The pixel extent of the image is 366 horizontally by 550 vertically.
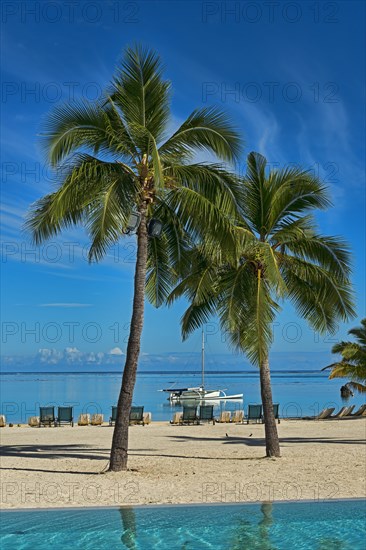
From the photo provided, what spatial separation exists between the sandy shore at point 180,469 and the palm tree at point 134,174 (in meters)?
1.51

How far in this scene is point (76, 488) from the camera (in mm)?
12047

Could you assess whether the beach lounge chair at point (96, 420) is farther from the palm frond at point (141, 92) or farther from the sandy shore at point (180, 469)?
the palm frond at point (141, 92)

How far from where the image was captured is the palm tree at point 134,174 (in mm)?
13805

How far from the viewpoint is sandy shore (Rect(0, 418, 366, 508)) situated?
11.4 m

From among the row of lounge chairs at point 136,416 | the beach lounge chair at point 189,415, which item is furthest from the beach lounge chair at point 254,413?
the beach lounge chair at point 189,415

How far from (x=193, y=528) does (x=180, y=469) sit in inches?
194

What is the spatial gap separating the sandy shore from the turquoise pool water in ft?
2.20

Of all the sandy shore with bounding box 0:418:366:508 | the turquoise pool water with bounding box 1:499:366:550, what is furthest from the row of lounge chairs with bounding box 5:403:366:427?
the turquoise pool water with bounding box 1:499:366:550

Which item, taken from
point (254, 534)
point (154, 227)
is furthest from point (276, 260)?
point (254, 534)

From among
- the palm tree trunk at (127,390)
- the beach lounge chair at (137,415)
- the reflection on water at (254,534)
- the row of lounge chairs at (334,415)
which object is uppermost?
the palm tree trunk at (127,390)

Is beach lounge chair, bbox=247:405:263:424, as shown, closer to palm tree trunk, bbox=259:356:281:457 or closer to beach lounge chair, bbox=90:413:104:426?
beach lounge chair, bbox=90:413:104:426

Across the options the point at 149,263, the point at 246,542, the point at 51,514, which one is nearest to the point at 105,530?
the point at 51,514

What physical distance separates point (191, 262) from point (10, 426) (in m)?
16.0

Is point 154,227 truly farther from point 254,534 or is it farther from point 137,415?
point 137,415
